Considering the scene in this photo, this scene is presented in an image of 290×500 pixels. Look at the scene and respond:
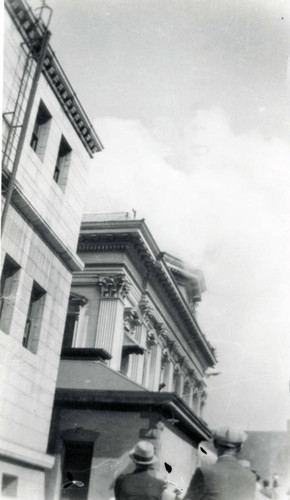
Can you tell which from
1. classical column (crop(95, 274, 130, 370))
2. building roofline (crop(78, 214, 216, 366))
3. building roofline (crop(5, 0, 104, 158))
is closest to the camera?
building roofline (crop(5, 0, 104, 158))

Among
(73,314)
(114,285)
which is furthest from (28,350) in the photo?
(73,314)

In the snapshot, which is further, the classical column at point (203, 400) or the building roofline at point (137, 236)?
the classical column at point (203, 400)

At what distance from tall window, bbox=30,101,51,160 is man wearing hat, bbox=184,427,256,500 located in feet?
27.8

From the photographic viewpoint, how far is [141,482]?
174 inches

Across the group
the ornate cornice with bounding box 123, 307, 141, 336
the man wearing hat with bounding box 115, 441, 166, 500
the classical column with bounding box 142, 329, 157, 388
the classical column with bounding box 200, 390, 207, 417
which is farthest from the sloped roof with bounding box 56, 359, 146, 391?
the classical column with bounding box 200, 390, 207, 417

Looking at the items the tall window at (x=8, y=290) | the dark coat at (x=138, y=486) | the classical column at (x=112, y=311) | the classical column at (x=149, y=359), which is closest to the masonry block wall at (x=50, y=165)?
the tall window at (x=8, y=290)

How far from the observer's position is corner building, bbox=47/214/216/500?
1148cm

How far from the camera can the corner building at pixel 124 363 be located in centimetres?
1148

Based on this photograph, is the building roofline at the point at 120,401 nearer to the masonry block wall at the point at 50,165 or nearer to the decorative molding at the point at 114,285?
the masonry block wall at the point at 50,165

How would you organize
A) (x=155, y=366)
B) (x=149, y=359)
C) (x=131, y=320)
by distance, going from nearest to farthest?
(x=131, y=320)
(x=149, y=359)
(x=155, y=366)

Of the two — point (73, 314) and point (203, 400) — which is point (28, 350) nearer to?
point (73, 314)

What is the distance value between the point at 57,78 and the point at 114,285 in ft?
27.9

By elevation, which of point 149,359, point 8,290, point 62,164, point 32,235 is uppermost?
point 62,164

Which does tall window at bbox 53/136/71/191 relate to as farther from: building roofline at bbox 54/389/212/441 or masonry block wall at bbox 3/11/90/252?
building roofline at bbox 54/389/212/441
